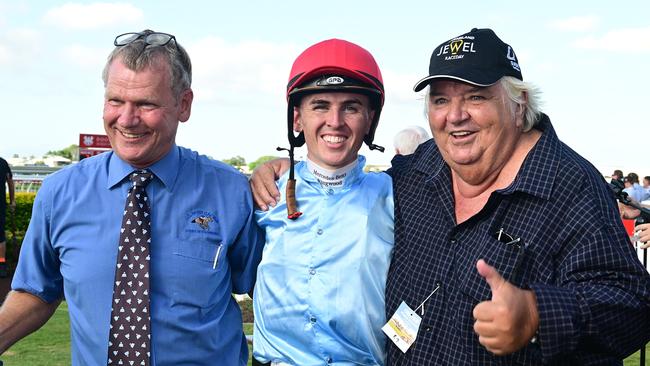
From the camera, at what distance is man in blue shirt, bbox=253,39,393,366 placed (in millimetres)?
2791

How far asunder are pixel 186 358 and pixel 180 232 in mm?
478

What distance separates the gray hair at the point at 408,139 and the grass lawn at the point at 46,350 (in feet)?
8.10

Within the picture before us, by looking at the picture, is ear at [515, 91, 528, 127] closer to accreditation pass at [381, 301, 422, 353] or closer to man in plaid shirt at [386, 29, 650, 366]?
man in plaid shirt at [386, 29, 650, 366]

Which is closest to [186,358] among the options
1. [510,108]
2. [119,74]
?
[119,74]

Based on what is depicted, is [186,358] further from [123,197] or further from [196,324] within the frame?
[123,197]

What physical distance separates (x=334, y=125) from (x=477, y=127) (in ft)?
1.81

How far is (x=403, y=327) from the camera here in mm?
2783

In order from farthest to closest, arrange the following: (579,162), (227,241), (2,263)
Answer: (2,263) → (227,241) → (579,162)

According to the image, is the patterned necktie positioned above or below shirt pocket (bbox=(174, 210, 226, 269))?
below

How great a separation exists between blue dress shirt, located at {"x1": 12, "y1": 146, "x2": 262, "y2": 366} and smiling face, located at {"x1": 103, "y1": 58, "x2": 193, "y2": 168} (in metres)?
0.11

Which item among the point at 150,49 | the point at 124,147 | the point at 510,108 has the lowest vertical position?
the point at 124,147

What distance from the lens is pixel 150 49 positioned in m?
2.88

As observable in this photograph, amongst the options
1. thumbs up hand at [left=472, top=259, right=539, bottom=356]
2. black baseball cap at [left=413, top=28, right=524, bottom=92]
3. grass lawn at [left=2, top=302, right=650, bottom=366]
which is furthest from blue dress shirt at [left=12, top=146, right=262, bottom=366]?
grass lawn at [left=2, top=302, right=650, bottom=366]

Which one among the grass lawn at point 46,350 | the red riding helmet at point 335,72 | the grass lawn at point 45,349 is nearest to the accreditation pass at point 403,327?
the red riding helmet at point 335,72
